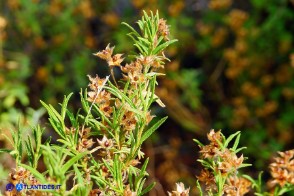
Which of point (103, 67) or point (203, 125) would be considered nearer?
point (203, 125)

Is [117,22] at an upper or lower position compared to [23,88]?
upper

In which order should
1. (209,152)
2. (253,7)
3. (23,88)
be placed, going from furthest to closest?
(253,7) → (23,88) → (209,152)

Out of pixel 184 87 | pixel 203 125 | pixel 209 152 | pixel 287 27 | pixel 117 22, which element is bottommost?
pixel 209 152

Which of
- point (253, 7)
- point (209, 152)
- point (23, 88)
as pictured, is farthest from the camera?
point (253, 7)

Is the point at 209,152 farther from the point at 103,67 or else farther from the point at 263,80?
the point at 103,67

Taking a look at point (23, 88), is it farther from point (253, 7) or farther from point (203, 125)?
point (253, 7)

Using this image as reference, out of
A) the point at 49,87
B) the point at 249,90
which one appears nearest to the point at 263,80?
the point at 249,90
